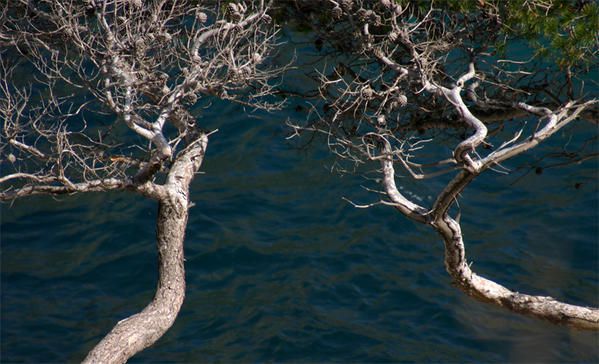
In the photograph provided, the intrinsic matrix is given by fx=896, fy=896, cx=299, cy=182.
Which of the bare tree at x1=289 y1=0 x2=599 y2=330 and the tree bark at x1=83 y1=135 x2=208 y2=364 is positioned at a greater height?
the bare tree at x1=289 y1=0 x2=599 y2=330

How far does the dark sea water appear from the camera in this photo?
40.3ft

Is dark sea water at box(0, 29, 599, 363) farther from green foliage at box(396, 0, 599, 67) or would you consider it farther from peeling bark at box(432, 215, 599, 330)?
green foliage at box(396, 0, 599, 67)

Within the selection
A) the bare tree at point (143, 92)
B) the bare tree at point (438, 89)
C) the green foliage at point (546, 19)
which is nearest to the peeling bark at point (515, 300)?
the bare tree at point (438, 89)

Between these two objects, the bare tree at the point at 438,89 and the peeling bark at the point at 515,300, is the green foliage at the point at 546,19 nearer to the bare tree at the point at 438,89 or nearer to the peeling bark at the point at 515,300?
the bare tree at the point at 438,89

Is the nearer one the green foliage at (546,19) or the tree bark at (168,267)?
the green foliage at (546,19)

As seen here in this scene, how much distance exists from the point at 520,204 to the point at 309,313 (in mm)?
4224

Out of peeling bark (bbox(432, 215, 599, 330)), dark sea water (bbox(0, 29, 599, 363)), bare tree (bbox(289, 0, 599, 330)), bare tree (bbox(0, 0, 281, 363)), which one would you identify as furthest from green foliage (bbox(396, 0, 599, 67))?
dark sea water (bbox(0, 29, 599, 363))

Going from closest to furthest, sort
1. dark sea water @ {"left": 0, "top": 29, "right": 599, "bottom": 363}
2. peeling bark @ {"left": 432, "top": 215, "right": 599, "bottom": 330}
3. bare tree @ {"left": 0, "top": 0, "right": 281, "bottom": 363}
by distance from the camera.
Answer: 1. bare tree @ {"left": 0, "top": 0, "right": 281, "bottom": 363}
2. peeling bark @ {"left": 432, "top": 215, "right": 599, "bottom": 330}
3. dark sea water @ {"left": 0, "top": 29, "right": 599, "bottom": 363}

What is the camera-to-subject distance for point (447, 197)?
5.60 meters

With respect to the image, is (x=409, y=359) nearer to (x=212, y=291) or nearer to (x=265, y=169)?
(x=212, y=291)

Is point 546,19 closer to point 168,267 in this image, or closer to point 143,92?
point 143,92

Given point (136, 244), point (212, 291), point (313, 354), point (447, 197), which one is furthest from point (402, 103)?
point (136, 244)

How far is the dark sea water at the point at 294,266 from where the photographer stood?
40.3ft

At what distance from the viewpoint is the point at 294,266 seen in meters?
13.4
